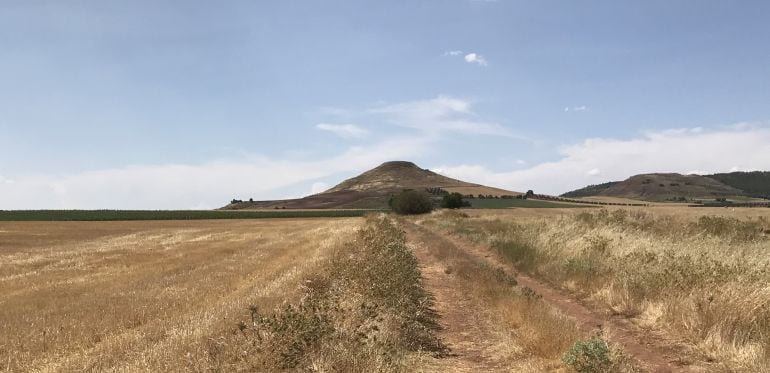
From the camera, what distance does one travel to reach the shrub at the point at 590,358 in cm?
684

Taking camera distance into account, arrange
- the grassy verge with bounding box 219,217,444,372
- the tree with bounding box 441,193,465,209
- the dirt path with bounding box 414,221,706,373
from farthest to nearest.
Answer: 1. the tree with bounding box 441,193,465,209
2. the dirt path with bounding box 414,221,706,373
3. the grassy verge with bounding box 219,217,444,372

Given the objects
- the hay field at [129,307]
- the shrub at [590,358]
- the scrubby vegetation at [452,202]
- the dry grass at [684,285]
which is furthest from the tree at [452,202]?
the shrub at [590,358]

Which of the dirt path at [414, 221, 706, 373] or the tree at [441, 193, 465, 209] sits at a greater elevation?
the tree at [441, 193, 465, 209]

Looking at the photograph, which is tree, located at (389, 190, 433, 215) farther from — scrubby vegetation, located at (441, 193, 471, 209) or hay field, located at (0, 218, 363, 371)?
hay field, located at (0, 218, 363, 371)

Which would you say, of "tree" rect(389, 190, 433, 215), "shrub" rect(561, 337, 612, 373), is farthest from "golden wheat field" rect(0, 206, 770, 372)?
"tree" rect(389, 190, 433, 215)

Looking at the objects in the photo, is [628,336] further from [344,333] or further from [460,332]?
[344,333]

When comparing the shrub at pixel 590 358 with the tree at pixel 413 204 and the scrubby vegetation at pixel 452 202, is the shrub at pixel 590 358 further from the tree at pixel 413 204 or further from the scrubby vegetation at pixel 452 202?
the scrubby vegetation at pixel 452 202

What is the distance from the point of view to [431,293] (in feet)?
50.5

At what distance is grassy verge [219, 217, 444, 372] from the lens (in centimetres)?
681

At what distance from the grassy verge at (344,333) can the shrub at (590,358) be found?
2.28m

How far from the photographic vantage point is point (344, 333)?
25.3 feet

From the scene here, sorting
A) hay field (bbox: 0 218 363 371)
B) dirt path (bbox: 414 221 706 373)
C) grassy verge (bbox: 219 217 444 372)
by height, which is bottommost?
dirt path (bbox: 414 221 706 373)

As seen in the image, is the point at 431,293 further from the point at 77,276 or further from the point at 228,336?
the point at 77,276

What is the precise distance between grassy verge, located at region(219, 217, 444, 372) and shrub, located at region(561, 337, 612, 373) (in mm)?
2281
